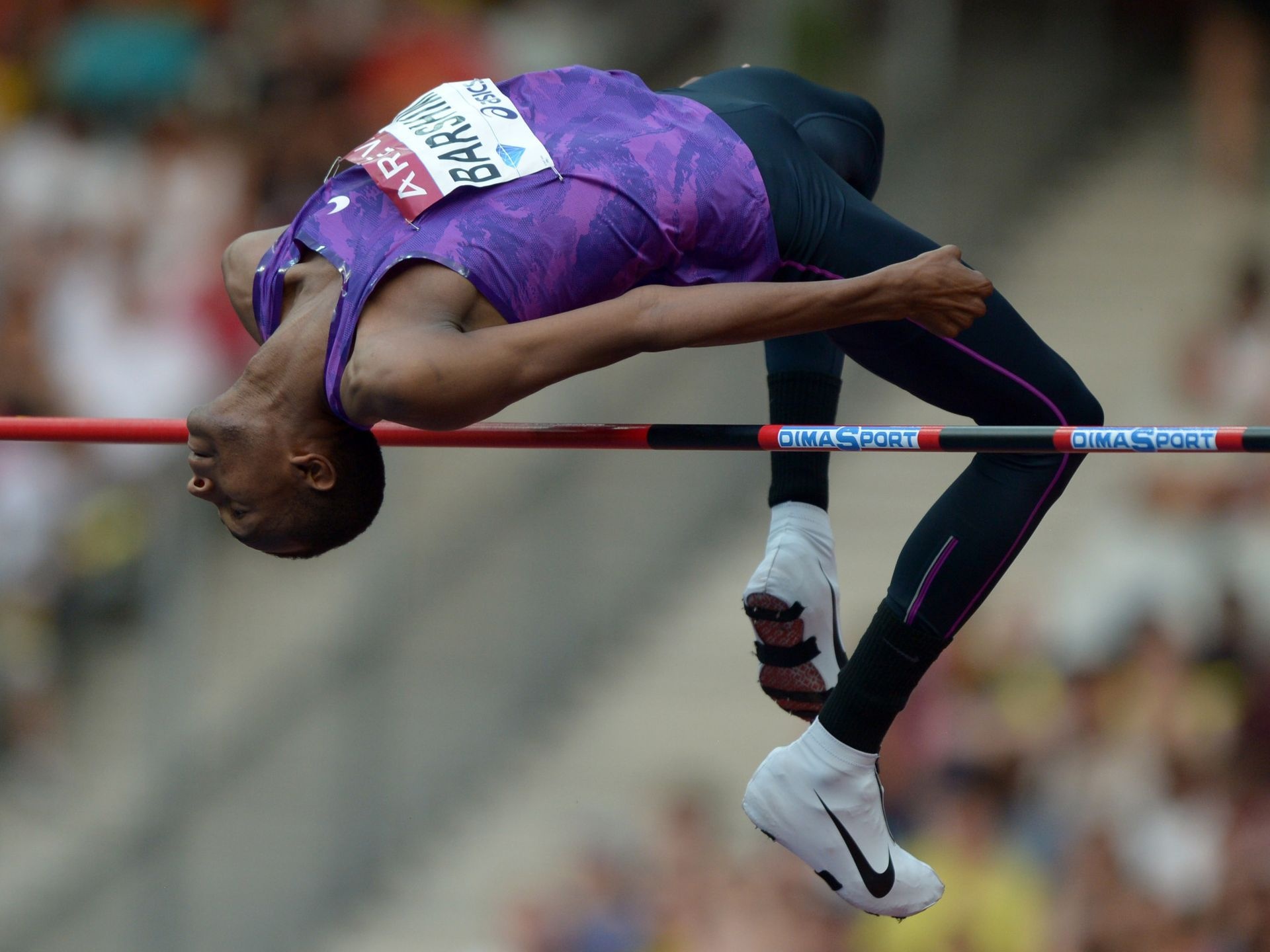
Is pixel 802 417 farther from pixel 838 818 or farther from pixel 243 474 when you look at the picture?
pixel 243 474

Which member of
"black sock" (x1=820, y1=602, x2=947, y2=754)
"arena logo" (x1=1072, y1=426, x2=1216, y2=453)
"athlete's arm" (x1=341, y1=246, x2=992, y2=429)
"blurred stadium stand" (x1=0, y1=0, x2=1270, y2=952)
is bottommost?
"blurred stadium stand" (x1=0, y1=0, x2=1270, y2=952)

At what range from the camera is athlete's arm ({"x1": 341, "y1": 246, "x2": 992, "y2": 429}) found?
138 inches

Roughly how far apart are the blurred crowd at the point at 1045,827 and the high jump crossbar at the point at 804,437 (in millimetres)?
2557

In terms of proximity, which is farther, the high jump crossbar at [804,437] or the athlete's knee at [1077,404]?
the athlete's knee at [1077,404]

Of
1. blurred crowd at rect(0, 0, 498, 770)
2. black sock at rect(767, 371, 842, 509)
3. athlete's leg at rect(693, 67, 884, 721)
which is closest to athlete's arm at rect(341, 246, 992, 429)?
athlete's leg at rect(693, 67, 884, 721)

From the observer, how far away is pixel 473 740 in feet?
26.9

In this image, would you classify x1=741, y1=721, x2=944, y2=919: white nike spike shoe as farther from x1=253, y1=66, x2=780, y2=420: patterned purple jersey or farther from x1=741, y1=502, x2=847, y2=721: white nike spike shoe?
x1=253, y1=66, x2=780, y2=420: patterned purple jersey

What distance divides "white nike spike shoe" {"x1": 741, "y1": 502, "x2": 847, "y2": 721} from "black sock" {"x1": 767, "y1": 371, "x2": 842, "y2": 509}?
0.14 ft

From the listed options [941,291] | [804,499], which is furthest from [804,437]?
[804,499]

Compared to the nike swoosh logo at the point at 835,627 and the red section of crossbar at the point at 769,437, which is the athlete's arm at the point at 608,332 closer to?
the red section of crossbar at the point at 769,437

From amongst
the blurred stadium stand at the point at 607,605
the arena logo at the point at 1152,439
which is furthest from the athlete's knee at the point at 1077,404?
the blurred stadium stand at the point at 607,605

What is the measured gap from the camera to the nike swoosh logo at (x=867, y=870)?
4.18m

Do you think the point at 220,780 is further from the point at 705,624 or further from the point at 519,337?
the point at 519,337

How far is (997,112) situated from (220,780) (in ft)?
15.2
